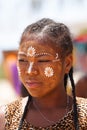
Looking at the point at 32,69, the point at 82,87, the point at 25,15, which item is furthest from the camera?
the point at 25,15

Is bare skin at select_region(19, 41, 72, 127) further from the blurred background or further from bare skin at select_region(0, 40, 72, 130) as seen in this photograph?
the blurred background

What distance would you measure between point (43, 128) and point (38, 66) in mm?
289

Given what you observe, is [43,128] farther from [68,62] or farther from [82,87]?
[82,87]

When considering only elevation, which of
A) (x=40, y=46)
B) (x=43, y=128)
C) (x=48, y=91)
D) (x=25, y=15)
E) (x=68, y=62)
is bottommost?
(x=25, y=15)

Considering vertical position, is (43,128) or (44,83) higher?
(44,83)

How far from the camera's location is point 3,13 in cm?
759

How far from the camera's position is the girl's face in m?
2.39

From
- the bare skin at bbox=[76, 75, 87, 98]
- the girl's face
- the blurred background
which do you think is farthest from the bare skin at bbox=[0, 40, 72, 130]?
the blurred background

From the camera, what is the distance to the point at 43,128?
7.87 feet

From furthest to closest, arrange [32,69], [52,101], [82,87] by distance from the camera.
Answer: [82,87]
[52,101]
[32,69]

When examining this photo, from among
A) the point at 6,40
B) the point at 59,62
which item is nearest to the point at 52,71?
the point at 59,62

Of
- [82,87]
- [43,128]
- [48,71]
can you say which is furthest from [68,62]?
[82,87]

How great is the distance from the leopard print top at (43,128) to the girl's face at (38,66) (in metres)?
0.14

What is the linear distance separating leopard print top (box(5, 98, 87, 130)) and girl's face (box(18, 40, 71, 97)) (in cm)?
14
